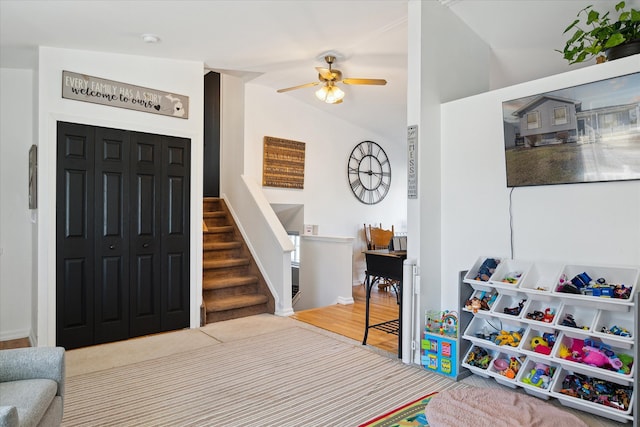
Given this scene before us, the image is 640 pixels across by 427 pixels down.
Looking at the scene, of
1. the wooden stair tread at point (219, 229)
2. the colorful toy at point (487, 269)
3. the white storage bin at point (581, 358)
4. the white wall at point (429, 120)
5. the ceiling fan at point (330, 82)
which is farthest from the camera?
the wooden stair tread at point (219, 229)

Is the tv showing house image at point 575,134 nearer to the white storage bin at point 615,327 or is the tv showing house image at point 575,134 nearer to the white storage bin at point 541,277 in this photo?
the white storage bin at point 541,277

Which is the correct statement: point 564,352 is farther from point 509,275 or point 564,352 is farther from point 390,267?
point 390,267

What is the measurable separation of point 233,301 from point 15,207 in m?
2.44

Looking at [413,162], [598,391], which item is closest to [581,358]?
[598,391]

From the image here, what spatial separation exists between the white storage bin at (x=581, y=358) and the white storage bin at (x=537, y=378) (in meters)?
0.14

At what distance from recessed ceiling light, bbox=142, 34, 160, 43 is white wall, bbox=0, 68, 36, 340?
1.57 m

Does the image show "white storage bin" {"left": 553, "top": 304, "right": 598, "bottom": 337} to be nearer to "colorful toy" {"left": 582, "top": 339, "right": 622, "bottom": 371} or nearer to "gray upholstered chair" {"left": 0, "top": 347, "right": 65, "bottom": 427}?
"colorful toy" {"left": 582, "top": 339, "right": 622, "bottom": 371}

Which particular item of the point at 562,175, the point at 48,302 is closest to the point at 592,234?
the point at 562,175

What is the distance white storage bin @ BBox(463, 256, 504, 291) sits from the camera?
2807mm

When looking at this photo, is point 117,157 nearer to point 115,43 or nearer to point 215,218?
point 115,43

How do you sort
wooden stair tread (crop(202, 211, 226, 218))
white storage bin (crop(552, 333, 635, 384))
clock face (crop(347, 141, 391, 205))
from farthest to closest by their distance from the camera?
clock face (crop(347, 141, 391, 205)), wooden stair tread (crop(202, 211, 226, 218)), white storage bin (crop(552, 333, 635, 384))

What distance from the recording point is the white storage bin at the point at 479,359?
2799 millimetres

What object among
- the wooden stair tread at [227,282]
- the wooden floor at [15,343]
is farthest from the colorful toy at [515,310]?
the wooden floor at [15,343]

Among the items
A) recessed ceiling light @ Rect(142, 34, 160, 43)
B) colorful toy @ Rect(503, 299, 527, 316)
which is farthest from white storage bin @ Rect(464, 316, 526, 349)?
recessed ceiling light @ Rect(142, 34, 160, 43)
